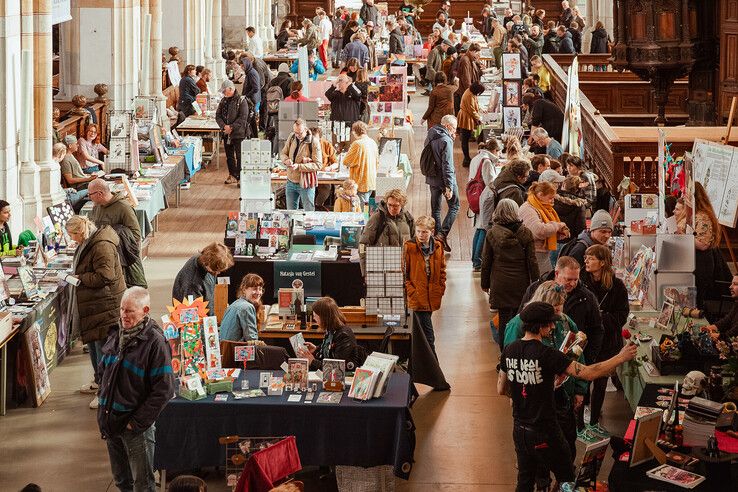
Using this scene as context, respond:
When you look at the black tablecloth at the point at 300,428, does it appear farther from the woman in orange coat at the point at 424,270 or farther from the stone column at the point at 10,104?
the stone column at the point at 10,104

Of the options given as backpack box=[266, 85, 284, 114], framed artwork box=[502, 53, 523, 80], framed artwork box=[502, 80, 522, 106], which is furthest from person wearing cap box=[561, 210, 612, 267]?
backpack box=[266, 85, 284, 114]

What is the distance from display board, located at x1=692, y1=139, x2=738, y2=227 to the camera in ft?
35.9

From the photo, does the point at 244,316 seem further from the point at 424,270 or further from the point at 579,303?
the point at 579,303

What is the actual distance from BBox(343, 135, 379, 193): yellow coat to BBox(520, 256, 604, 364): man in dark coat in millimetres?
6445

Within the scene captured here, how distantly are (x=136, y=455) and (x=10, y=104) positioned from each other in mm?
6358

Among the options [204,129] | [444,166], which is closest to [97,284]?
[444,166]

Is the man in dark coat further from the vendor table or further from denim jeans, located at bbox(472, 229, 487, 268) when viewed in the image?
the vendor table

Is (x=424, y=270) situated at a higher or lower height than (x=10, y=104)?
lower

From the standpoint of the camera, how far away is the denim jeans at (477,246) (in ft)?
44.2

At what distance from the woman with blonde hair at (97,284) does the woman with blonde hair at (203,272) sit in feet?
1.57

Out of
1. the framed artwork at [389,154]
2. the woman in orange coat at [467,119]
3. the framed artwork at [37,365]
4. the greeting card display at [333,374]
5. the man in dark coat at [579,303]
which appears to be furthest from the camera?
the woman in orange coat at [467,119]

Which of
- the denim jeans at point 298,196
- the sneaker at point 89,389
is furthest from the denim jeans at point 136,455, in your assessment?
the denim jeans at point 298,196

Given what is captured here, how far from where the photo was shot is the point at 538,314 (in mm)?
7020

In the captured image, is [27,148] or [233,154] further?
[233,154]
